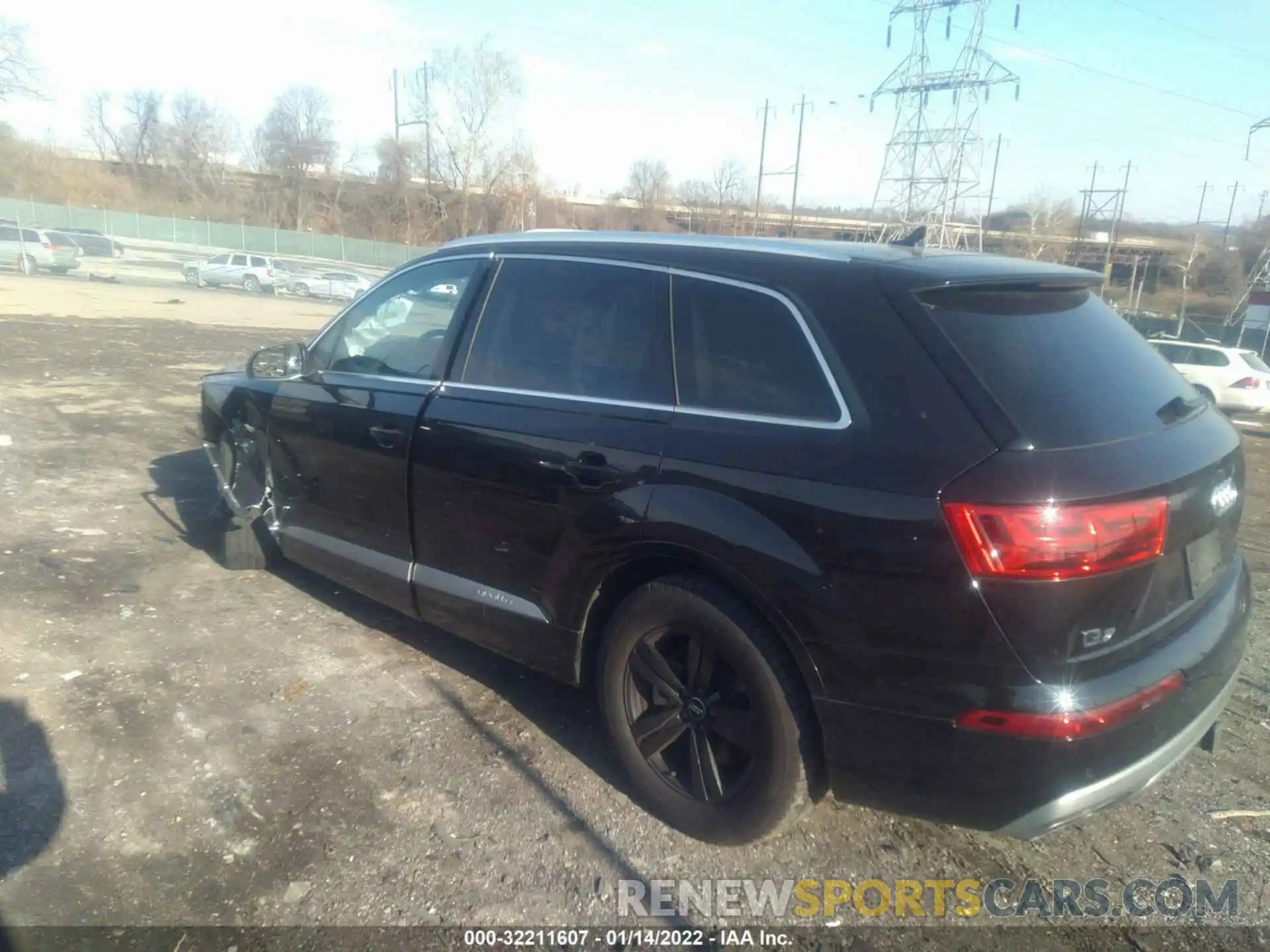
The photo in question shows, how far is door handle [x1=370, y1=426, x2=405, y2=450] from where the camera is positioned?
3.75m

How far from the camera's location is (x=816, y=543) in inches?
97.0

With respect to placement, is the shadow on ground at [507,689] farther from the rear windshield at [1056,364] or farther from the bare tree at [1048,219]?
the bare tree at [1048,219]

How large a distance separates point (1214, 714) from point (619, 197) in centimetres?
6690

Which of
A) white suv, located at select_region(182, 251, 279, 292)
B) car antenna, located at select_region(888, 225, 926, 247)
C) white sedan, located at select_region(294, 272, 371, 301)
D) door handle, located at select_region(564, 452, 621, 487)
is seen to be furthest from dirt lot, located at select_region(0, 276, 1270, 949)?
white suv, located at select_region(182, 251, 279, 292)

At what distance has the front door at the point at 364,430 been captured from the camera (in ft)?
12.5

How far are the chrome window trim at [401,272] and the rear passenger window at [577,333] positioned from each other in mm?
224

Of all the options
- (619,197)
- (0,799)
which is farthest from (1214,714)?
(619,197)

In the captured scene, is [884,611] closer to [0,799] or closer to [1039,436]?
[1039,436]

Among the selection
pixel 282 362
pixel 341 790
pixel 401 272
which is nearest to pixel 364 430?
pixel 401 272

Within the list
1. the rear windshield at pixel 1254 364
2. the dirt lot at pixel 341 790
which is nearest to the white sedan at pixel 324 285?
the rear windshield at pixel 1254 364

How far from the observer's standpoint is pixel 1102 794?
→ 7.73ft

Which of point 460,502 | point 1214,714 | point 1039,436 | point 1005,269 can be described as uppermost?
point 1005,269

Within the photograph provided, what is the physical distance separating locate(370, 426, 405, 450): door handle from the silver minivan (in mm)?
34816

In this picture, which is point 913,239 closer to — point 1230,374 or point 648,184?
point 1230,374
